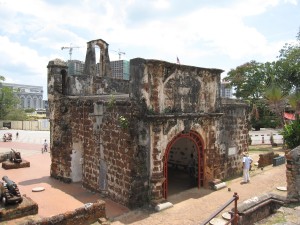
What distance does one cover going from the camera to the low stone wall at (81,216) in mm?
7797

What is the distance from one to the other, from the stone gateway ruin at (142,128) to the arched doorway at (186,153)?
0.04 m

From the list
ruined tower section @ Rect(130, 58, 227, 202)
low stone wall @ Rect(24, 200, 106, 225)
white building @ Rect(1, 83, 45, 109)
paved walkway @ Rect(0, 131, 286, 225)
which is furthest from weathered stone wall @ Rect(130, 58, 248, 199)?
white building @ Rect(1, 83, 45, 109)

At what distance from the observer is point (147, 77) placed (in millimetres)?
9344

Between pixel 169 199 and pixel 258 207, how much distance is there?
135 inches

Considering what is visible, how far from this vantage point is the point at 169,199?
10.2 metres

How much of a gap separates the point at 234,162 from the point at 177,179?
273cm

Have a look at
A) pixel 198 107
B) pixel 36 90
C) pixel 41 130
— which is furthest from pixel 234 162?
pixel 36 90

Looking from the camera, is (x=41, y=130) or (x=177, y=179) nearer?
(x=177, y=179)

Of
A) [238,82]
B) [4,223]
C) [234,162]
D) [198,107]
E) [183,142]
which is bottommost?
[4,223]

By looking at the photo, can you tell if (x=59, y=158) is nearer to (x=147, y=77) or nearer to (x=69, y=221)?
(x=69, y=221)

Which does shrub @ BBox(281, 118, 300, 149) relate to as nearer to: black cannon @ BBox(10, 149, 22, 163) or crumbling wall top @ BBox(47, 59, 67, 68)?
crumbling wall top @ BBox(47, 59, 67, 68)

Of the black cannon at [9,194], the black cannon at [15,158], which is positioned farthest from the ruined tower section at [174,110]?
the black cannon at [15,158]

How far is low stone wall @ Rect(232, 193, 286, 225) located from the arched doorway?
3.19 m

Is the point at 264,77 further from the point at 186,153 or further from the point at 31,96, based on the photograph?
the point at 31,96
